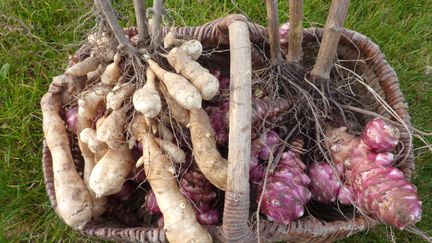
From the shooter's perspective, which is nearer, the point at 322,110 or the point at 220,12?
the point at 322,110

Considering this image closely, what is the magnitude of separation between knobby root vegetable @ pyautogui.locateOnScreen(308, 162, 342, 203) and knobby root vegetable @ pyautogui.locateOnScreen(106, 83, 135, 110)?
0.49 meters

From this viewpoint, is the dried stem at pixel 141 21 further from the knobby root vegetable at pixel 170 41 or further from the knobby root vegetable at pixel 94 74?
the knobby root vegetable at pixel 94 74

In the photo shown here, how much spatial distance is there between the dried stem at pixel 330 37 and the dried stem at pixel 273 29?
0.35 feet

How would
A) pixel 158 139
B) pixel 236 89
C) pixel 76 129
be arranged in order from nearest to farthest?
pixel 236 89 → pixel 158 139 → pixel 76 129

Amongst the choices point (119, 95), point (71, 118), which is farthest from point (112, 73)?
point (71, 118)

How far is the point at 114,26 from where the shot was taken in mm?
976

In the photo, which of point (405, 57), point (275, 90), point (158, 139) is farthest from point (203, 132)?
point (405, 57)

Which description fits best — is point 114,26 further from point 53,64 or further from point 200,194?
point 53,64

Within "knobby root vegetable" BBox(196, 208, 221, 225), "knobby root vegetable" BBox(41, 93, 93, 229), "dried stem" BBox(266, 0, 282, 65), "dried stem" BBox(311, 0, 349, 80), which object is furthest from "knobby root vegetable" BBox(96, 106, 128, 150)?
"dried stem" BBox(311, 0, 349, 80)

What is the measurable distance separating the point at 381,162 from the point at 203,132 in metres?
0.41

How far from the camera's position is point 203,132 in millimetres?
1002

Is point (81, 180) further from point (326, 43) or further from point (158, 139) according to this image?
point (326, 43)

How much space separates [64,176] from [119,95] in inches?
9.1

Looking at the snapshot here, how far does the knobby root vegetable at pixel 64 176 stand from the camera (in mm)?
1014
